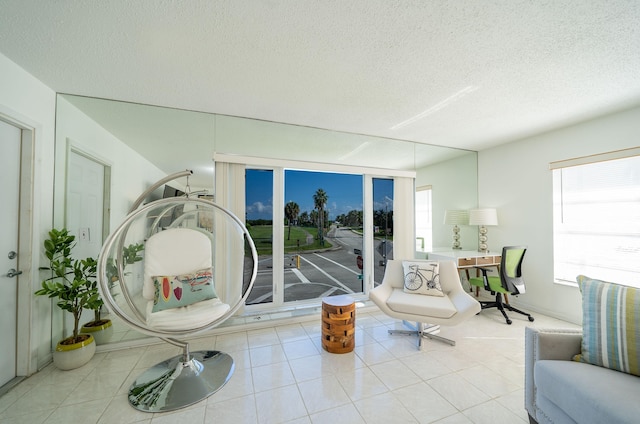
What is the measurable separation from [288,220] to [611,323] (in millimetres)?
2920

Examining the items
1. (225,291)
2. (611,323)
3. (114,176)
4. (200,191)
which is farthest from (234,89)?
(611,323)

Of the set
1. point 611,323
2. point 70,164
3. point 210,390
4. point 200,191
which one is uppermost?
point 70,164

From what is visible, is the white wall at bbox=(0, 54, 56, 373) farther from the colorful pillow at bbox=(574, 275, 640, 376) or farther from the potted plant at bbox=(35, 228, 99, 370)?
the colorful pillow at bbox=(574, 275, 640, 376)

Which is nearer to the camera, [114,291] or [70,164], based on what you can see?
[70,164]

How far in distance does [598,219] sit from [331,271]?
351 cm

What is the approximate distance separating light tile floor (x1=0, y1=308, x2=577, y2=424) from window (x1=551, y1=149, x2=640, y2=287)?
1371mm

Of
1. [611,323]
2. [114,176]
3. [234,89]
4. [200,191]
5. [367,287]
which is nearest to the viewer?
[611,323]

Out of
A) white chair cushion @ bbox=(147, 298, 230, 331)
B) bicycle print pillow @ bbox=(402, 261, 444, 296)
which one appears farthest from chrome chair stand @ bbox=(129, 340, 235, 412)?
bicycle print pillow @ bbox=(402, 261, 444, 296)

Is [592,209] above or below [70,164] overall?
below

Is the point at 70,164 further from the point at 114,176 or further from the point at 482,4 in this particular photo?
the point at 482,4

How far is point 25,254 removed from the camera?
1.99 meters

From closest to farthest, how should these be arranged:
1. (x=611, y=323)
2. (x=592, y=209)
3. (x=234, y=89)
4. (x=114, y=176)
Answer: (x=611, y=323) < (x=234, y=89) < (x=114, y=176) < (x=592, y=209)

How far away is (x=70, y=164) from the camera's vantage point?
234 cm

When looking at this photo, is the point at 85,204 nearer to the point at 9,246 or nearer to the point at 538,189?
the point at 9,246
